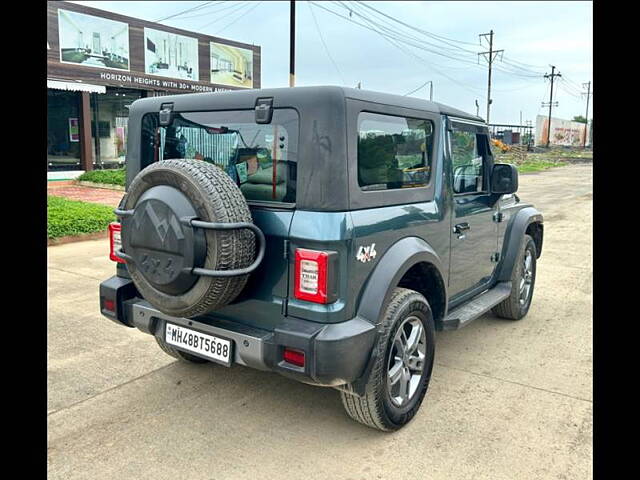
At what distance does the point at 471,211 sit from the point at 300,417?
1959 millimetres

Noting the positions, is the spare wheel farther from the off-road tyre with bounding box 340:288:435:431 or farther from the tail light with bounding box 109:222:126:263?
the off-road tyre with bounding box 340:288:435:431

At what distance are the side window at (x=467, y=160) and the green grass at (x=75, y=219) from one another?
21.3ft

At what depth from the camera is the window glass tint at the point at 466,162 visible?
3871 millimetres

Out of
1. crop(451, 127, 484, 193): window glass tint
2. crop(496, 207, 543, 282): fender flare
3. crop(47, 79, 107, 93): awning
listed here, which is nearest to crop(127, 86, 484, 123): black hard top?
crop(451, 127, 484, 193): window glass tint

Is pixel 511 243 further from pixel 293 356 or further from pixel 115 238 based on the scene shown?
pixel 115 238

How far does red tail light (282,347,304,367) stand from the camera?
270 cm

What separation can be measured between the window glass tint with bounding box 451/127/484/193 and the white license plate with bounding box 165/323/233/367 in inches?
77.4

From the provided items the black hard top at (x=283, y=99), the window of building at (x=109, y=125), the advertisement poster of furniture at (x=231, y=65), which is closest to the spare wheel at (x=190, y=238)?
the black hard top at (x=283, y=99)

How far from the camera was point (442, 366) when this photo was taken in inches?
163

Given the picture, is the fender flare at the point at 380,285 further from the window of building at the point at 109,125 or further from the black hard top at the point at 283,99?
the window of building at the point at 109,125

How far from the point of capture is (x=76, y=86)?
1691cm

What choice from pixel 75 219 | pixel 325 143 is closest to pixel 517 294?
pixel 325 143
